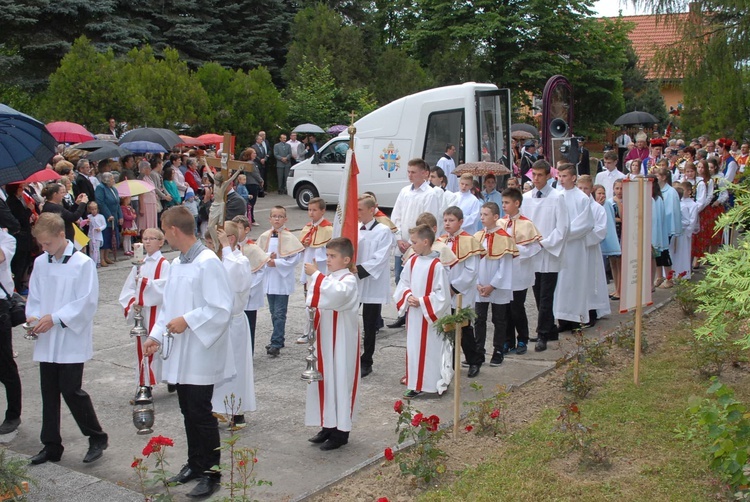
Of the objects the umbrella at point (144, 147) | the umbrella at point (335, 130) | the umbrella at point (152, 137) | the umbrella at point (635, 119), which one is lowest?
the umbrella at point (144, 147)

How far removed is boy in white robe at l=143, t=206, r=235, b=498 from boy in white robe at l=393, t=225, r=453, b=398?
2.40 m

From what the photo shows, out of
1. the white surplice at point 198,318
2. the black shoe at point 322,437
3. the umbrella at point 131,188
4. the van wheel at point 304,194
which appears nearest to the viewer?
the white surplice at point 198,318

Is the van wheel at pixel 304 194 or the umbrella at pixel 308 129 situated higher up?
the umbrella at pixel 308 129

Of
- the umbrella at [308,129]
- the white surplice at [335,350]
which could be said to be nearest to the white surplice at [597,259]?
the white surplice at [335,350]

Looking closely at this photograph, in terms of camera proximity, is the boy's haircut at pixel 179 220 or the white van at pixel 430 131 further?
the white van at pixel 430 131

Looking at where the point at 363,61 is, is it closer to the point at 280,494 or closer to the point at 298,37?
the point at 298,37

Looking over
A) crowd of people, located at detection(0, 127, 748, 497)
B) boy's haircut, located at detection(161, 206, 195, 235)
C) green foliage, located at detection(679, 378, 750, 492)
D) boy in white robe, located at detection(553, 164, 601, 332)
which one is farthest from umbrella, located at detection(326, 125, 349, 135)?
green foliage, located at detection(679, 378, 750, 492)

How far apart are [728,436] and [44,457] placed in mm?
4889

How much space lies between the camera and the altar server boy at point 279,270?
967 cm

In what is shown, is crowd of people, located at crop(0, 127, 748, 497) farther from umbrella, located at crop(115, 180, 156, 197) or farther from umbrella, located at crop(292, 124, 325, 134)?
umbrella, located at crop(292, 124, 325, 134)

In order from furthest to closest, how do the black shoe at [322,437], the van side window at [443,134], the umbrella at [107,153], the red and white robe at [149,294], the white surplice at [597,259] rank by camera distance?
1. the van side window at [443,134]
2. the umbrella at [107,153]
3. the white surplice at [597,259]
4. the red and white robe at [149,294]
5. the black shoe at [322,437]

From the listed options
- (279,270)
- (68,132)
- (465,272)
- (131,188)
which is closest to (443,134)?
(131,188)

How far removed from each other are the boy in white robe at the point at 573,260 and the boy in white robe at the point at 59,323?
6.00 metres

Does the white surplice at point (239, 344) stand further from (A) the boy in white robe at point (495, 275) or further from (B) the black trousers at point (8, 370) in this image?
(A) the boy in white robe at point (495, 275)
